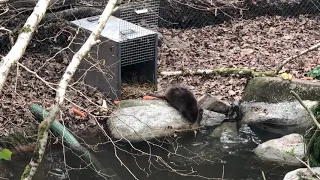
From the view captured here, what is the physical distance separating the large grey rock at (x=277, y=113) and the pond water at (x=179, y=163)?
372mm

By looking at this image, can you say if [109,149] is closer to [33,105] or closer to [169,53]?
[33,105]

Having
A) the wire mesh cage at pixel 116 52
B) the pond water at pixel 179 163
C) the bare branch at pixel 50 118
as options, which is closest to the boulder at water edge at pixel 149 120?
the pond water at pixel 179 163

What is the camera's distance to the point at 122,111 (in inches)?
328

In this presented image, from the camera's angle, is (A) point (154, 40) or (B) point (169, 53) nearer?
(A) point (154, 40)

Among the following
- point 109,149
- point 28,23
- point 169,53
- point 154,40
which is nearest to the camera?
point 28,23

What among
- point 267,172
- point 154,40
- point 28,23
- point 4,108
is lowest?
point 267,172

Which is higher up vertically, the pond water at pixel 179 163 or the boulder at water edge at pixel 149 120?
the boulder at water edge at pixel 149 120

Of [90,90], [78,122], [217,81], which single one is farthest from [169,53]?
[78,122]

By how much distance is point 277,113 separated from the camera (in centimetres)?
855

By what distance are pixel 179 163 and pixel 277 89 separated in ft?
6.66

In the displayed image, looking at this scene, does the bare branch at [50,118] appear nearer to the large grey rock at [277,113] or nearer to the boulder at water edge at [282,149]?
the boulder at water edge at [282,149]

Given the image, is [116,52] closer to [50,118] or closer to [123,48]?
[123,48]

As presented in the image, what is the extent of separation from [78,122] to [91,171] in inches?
44.6

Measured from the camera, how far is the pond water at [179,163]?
729 cm
